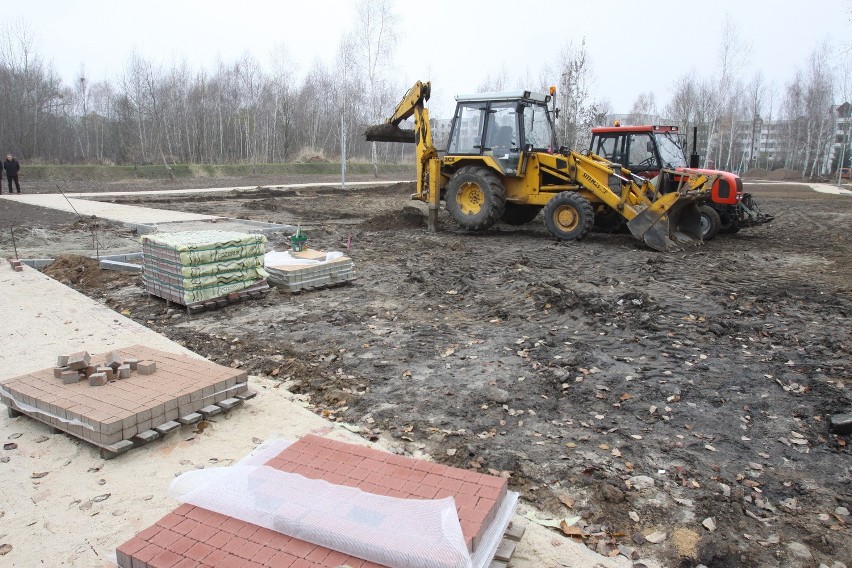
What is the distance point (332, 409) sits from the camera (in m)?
5.16

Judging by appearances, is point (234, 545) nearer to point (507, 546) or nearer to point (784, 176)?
point (507, 546)

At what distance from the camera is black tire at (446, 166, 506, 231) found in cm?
1297

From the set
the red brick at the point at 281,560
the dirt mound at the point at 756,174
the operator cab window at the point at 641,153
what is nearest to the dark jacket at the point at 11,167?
the operator cab window at the point at 641,153

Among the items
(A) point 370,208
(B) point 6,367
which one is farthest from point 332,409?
(A) point 370,208

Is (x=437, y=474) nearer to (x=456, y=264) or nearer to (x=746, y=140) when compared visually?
(x=456, y=264)

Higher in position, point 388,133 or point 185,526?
point 388,133

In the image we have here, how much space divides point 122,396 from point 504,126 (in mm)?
10160

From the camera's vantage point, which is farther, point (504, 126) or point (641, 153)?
point (641, 153)

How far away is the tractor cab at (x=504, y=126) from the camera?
12.7 m

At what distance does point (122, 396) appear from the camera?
471 cm

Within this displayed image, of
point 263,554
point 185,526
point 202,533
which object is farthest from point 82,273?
point 263,554

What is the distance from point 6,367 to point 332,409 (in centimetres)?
335

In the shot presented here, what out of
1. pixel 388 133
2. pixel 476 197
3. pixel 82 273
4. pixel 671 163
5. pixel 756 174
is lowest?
pixel 82 273

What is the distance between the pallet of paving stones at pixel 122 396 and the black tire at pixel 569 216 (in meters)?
8.63
